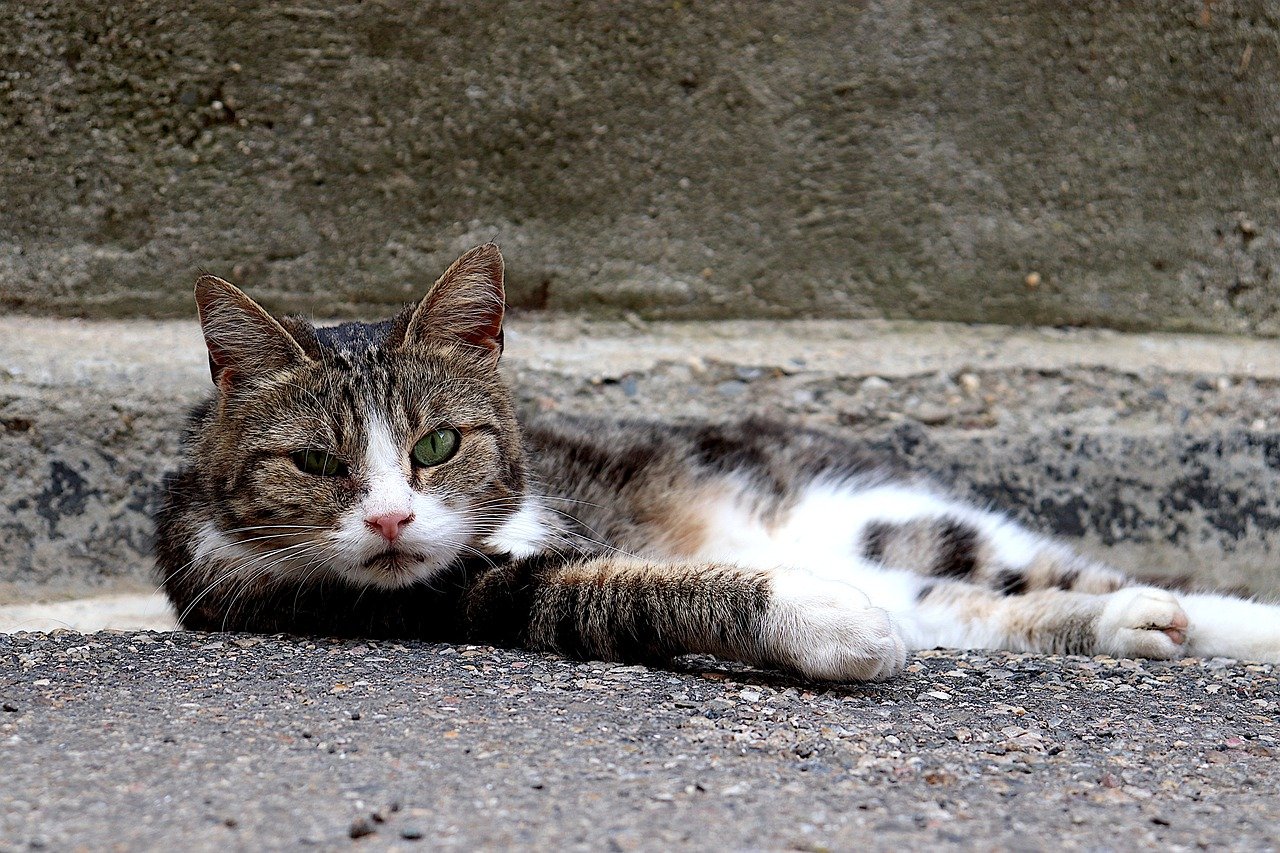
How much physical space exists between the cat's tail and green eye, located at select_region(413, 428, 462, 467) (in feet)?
5.16

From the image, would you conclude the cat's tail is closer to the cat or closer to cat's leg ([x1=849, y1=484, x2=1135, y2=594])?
the cat

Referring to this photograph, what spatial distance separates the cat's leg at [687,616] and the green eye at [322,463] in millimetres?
342

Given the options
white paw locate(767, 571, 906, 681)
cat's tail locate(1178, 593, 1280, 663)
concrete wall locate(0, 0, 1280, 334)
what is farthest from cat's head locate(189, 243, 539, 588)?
cat's tail locate(1178, 593, 1280, 663)

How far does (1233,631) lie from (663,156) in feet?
5.81

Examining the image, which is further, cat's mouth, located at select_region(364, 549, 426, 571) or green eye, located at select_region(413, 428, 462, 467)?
green eye, located at select_region(413, 428, 462, 467)

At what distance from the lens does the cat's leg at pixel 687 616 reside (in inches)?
73.6

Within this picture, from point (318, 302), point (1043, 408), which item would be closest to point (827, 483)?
point (1043, 408)

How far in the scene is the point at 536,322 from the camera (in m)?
3.16

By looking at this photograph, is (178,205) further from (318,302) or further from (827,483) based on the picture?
(827,483)

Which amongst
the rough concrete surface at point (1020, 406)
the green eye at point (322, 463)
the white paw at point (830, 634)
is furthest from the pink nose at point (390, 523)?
the rough concrete surface at point (1020, 406)

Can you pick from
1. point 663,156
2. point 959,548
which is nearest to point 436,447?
point 663,156

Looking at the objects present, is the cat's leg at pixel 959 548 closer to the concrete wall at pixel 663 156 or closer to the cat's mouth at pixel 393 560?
the concrete wall at pixel 663 156

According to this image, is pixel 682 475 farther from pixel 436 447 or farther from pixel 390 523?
pixel 390 523

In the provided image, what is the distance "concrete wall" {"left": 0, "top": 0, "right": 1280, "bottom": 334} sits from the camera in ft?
9.42
